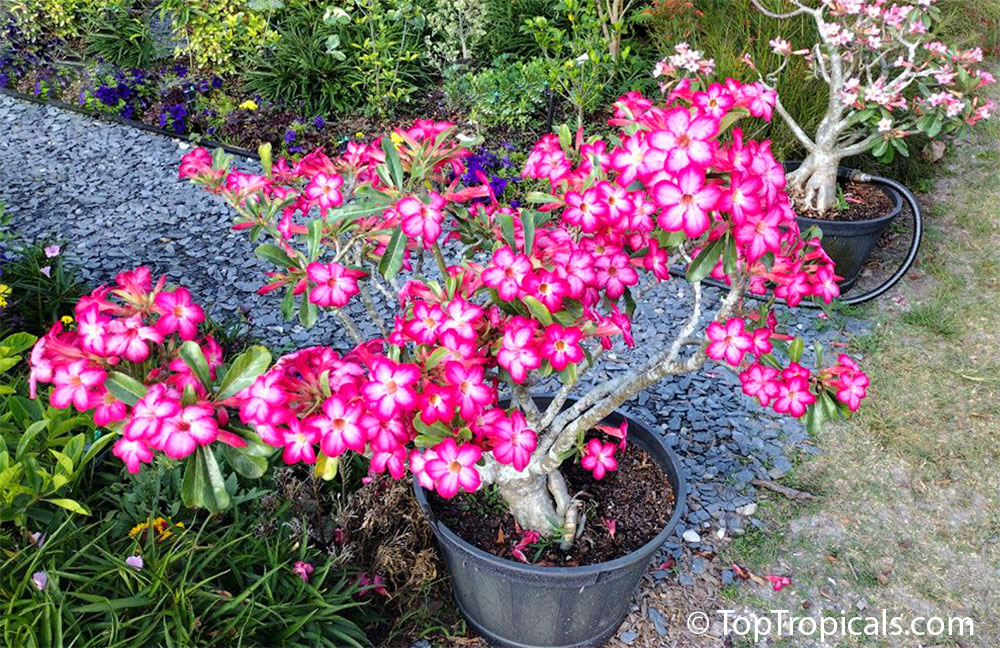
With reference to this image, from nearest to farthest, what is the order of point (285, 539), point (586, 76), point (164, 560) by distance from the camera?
point (164, 560) < point (285, 539) < point (586, 76)

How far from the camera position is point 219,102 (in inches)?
164

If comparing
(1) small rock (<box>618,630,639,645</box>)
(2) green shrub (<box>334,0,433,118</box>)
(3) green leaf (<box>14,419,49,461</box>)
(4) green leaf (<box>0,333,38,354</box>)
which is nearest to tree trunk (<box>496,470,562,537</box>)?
(1) small rock (<box>618,630,639,645</box>)

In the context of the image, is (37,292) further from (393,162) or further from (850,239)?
(850,239)

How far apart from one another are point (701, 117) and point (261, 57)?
3683 millimetres

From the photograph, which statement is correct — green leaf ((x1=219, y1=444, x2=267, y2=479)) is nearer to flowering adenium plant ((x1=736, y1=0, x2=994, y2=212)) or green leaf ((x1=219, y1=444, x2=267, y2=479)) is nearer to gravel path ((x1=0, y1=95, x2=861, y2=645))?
gravel path ((x1=0, y1=95, x2=861, y2=645))

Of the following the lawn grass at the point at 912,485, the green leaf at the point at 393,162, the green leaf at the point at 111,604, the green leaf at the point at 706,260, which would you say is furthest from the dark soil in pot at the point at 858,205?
the green leaf at the point at 111,604

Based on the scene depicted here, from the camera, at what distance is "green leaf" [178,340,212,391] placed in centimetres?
121

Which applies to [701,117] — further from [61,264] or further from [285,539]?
[61,264]

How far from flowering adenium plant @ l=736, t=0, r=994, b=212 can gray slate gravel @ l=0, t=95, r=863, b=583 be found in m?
0.61

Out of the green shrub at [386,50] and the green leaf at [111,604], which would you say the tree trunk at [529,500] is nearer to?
the green leaf at [111,604]

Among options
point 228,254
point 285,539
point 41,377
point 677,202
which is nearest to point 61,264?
point 228,254

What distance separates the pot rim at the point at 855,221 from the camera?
3012 millimetres

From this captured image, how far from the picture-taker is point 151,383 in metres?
1.28

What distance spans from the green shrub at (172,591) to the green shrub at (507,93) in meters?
2.53
